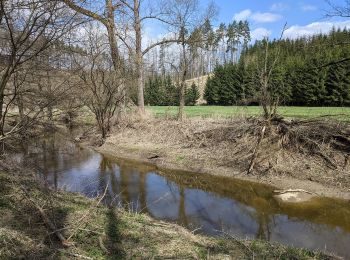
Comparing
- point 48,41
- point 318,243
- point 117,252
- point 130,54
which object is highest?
point 130,54

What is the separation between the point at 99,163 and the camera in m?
17.8

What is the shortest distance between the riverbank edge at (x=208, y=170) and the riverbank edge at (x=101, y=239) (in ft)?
21.2

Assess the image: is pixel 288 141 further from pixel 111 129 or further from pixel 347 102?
pixel 347 102

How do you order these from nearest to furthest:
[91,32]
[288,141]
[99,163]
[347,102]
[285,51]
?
[288,141] < [99,163] < [91,32] < [347,102] < [285,51]

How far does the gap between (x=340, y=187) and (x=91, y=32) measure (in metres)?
15.9

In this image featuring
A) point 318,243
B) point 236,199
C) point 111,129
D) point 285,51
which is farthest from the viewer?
point 285,51

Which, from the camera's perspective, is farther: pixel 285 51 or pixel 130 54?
pixel 285 51

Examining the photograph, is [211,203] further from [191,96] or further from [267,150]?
[191,96]

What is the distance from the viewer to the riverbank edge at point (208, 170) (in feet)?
40.6

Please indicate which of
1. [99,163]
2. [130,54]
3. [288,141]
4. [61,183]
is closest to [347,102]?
[130,54]

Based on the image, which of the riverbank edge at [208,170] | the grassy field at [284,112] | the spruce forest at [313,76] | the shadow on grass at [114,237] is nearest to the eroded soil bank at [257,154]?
the riverbank edge at [208,170]

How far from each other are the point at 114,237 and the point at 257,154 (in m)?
9.88

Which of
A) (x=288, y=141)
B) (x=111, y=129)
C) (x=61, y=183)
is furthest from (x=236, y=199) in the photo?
(x=111, y=129)

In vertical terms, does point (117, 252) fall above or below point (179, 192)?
above
